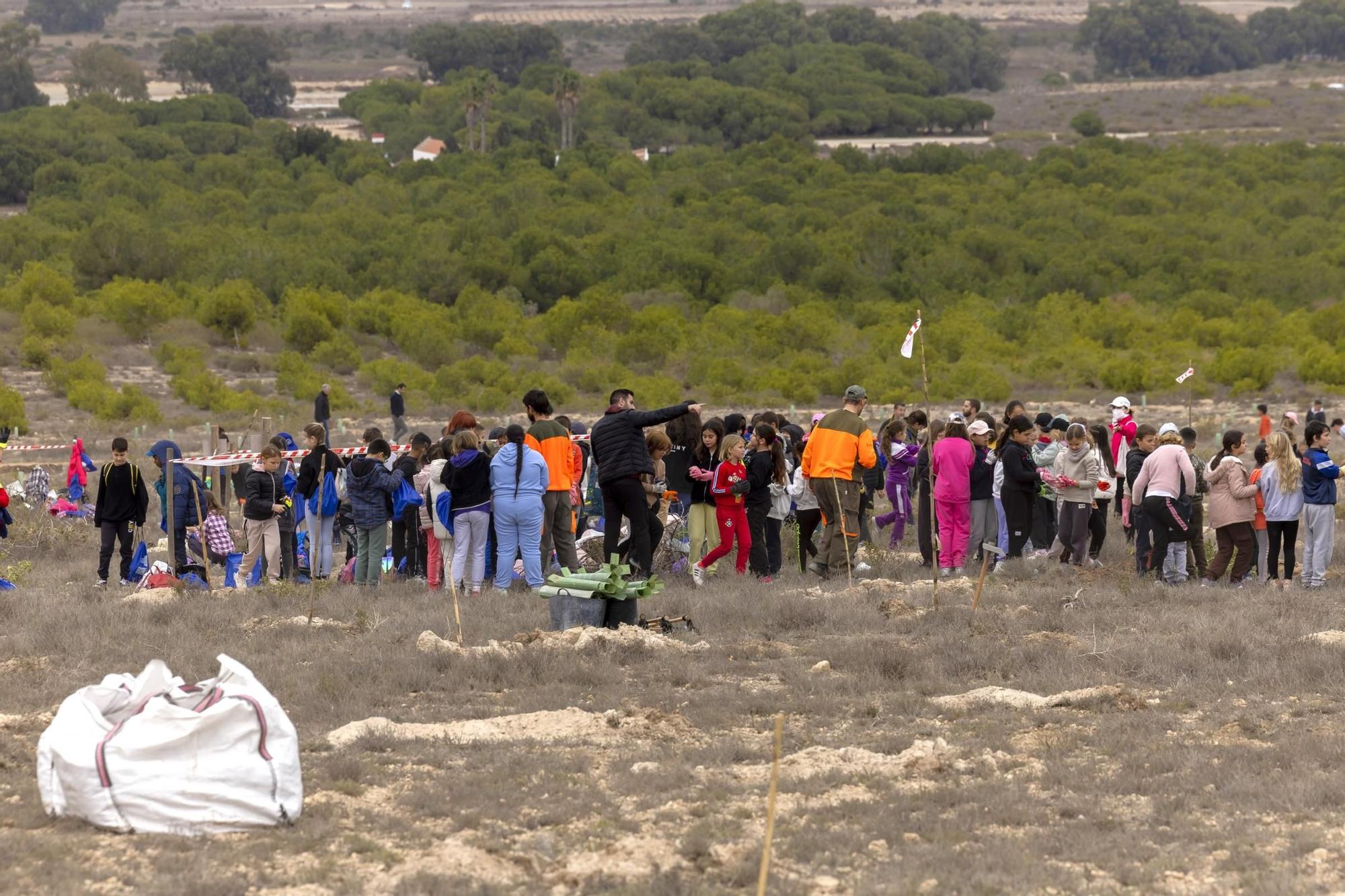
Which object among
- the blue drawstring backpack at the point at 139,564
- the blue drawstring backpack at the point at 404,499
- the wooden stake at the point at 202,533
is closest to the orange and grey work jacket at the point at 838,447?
the blue drawstring backpack at the point at 404,499

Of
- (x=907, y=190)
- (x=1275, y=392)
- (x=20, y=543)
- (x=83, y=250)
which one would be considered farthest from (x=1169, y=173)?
(x=20, y=543)

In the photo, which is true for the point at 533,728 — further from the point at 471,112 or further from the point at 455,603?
the point at 471,112

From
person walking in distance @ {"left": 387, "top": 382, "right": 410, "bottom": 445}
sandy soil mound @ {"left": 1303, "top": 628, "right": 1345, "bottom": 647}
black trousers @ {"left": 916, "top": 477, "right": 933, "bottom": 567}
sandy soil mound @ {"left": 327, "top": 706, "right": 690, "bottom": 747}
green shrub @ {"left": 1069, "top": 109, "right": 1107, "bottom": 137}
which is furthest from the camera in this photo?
green shrub @ {"left": 1069, "top": 109, "right": 1107, "bottom": 137}

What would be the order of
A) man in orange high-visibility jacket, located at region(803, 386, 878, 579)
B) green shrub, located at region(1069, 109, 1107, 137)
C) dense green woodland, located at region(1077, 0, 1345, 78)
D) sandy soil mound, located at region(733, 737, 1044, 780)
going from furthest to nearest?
1. dense green woodland, located at region(1077, 0, 1345, 78)
2. green shrub, located at region(1069, 109, 1107, 137)
3. man in orange high-visibility jacket, located at region(803, 386, 878, 579)
4. sandy soil mound, located at region(733, 737, 1044, 780)

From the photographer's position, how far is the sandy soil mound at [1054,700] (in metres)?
8.96

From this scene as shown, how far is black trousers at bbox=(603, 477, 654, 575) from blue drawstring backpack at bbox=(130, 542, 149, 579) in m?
3.78

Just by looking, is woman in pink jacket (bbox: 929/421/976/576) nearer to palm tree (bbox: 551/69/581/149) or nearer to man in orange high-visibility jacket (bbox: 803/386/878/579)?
man in orange high-visibility jacket (bbox: 803/386/878/579)

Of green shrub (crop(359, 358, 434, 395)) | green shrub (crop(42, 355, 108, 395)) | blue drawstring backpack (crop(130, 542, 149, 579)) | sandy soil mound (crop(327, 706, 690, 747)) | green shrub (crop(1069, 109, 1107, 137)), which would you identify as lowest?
green shrub (crop(359, 358, 434, 395))

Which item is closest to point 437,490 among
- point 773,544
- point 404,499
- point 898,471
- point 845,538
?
point 404,499

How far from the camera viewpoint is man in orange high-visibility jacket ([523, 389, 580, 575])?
1252 centimetres

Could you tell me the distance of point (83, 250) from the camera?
2050 inches

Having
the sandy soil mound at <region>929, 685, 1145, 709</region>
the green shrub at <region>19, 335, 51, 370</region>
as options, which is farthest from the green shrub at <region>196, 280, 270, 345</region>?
the sandy soil mound at <region>929, 685, 1145, 709</region>

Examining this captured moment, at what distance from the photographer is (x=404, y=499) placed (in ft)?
43.1

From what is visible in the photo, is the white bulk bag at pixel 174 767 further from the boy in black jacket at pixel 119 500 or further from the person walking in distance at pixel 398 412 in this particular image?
the person walking in distance at pixel 398 412
